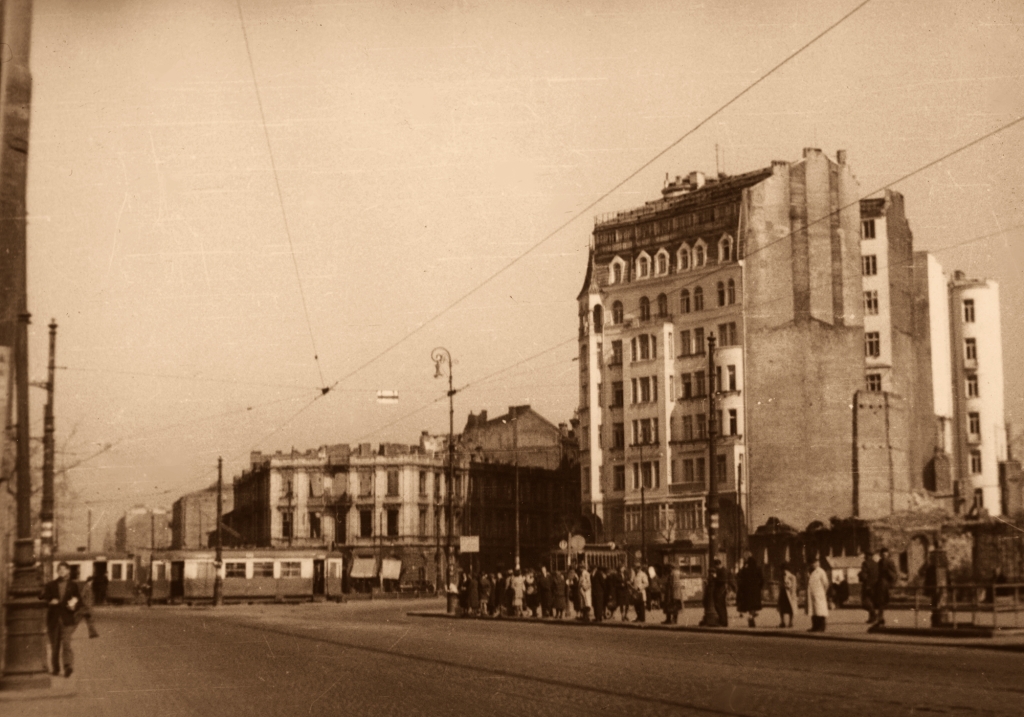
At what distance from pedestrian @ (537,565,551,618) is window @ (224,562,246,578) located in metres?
24.7

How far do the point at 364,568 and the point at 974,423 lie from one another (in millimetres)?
34163

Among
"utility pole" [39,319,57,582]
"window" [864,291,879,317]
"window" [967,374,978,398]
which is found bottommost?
"utility pole" [39,319,57,582]

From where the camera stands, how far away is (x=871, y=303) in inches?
2931

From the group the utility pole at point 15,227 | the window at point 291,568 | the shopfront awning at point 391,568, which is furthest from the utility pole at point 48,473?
the shopfront awning at point 391,568

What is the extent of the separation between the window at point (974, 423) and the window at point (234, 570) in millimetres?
39446

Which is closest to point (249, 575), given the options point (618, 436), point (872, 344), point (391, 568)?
point (391, 568)

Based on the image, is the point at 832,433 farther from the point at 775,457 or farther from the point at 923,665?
the point at 923,665

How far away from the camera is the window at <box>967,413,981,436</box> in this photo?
2940 inches

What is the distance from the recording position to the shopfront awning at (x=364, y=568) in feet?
247

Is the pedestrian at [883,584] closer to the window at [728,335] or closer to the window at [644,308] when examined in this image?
the window at [728,335]

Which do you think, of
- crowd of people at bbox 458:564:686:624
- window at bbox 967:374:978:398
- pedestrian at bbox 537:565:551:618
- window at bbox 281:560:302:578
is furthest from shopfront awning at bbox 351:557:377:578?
pedestrian at bbox 537:565:551:618

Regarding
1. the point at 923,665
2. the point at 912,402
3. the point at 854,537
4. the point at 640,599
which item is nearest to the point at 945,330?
the point at 912,402

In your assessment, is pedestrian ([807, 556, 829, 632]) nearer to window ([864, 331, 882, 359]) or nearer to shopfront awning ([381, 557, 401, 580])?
window ([864, 331, 882, 359])

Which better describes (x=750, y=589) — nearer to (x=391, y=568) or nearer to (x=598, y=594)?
(x=598, y=594)
